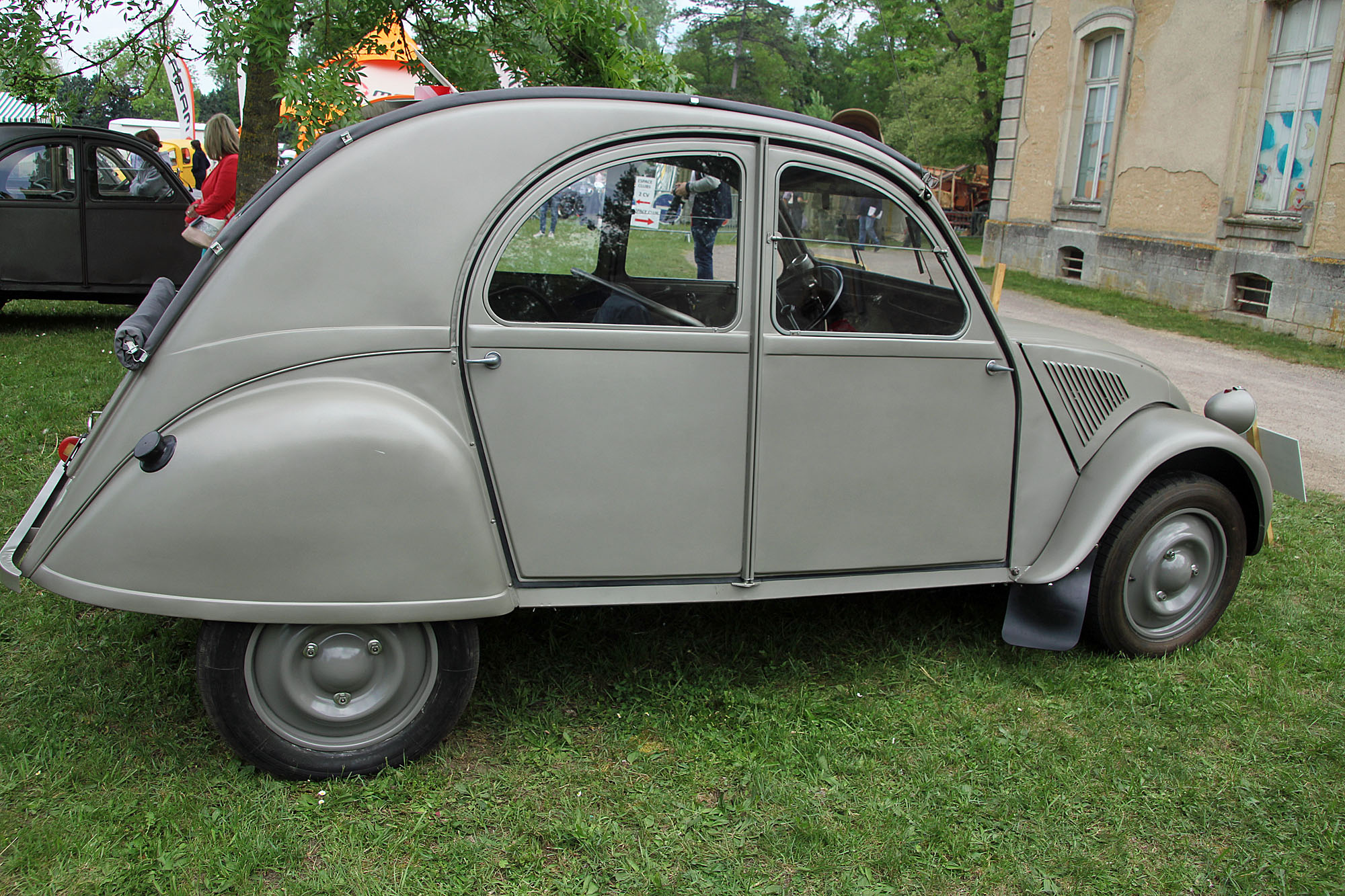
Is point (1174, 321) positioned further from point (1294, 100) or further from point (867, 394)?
point (867, 394)

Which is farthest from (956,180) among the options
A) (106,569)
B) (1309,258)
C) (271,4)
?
(106,569)

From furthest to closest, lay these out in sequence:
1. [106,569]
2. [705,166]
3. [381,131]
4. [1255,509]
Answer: [1255,509]
[705,166]
[381,131]
[106,569]

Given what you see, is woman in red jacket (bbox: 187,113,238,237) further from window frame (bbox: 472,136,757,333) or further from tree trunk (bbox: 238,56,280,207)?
window frame (bbox: 472,136,757,333)

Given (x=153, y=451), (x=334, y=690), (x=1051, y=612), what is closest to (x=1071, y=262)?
(x=1051, y=612)

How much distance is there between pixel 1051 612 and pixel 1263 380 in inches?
294

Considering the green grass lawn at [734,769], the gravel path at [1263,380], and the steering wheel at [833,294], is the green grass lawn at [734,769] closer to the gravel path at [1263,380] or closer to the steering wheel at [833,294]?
the steering wheel at [833,294]

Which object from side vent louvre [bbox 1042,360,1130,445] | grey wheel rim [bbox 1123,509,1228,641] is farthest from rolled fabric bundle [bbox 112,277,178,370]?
grey wheel rim [bbox 1123,509,1228,641]

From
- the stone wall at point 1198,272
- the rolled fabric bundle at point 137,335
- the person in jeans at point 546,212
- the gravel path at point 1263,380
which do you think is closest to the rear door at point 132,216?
the rolled fabric bundle at point 137,335

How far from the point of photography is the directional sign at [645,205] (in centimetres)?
302

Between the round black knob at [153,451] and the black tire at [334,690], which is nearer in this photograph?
the round black knob at [153,451]

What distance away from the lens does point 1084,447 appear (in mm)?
3617

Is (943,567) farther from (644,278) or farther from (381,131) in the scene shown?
(381,131)

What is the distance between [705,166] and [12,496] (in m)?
4.15

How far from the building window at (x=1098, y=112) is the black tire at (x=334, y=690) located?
591 inches
